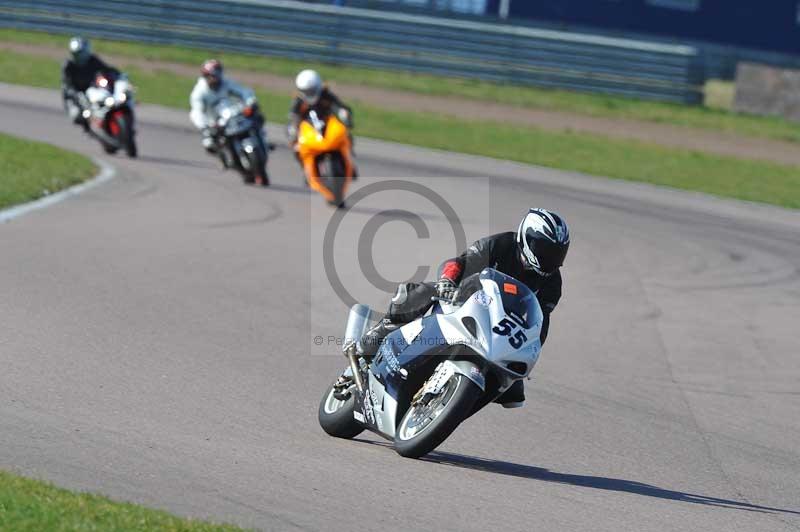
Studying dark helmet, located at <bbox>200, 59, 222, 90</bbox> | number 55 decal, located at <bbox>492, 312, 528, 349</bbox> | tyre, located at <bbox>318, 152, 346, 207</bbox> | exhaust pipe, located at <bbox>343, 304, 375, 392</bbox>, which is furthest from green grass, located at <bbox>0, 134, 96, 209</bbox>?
number 55 decal, located at <bbox>492, 312, 528, 349</bbox>

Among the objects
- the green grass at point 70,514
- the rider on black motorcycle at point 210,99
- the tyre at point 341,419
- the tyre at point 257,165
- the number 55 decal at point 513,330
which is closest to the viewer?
the green grass at point 70,514

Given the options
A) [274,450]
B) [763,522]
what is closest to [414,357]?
[274,450]

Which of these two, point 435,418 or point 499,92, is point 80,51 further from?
point 435,418

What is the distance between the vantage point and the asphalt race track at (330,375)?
599 cm

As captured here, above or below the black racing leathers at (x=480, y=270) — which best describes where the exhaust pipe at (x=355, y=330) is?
below

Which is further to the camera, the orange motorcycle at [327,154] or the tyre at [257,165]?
the tyre at [257,165]

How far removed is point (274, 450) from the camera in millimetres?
6574

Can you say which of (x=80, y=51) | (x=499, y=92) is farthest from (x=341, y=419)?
(x=499, y=92)

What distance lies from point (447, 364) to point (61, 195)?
9130 mm

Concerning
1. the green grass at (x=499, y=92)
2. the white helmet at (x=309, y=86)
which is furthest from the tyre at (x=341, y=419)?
the green grass at (x=499, y=92)

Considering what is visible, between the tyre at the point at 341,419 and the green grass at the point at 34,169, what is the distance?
23.3 feet

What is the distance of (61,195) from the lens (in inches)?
581

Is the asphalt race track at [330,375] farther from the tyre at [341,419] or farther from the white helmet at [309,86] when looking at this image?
the white helmet at [309,86]

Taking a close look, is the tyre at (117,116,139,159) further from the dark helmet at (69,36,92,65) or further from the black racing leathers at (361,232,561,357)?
the black racing leathers at (361,232,561,357)
